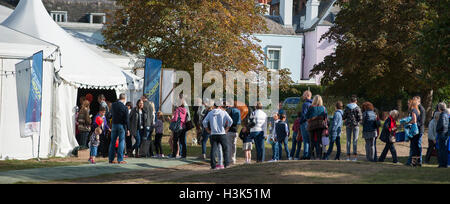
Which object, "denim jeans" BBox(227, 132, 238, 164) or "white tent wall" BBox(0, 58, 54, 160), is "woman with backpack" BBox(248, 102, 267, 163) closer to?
"denim jeans" BBox(227, 132, 238, 164)

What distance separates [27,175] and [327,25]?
41220 mm

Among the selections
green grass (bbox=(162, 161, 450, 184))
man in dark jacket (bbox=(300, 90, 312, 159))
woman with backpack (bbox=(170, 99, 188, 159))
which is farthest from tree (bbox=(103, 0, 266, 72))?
green grass (bbox=(162, 161, 450, 184))

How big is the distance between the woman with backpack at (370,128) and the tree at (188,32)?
987 cm

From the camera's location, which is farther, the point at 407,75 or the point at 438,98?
the point at 438,98

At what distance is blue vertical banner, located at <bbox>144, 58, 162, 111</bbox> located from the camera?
71.0 ft

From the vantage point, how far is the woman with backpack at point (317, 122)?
16344 mm

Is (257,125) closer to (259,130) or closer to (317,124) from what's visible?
(259,130)

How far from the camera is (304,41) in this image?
5509cm

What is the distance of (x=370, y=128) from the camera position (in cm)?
1692

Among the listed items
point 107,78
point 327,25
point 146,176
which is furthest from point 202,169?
point 327,25

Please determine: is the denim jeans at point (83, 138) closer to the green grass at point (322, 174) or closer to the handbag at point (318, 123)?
the green grass at point (322, 174)

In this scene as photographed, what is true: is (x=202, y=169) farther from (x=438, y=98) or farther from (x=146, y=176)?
(x=438, y=98)

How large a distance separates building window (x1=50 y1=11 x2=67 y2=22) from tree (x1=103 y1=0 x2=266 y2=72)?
25172 mm
